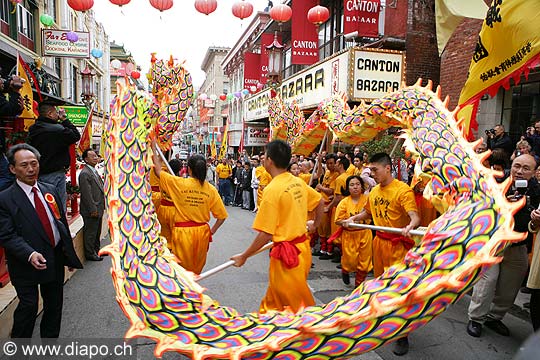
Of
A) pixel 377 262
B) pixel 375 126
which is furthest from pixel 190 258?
pixel 375 126

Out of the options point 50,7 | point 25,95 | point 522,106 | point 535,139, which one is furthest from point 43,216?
point 50,7

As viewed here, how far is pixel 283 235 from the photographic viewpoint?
2924 millimetres

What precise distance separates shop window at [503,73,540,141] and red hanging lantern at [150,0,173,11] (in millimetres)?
7080

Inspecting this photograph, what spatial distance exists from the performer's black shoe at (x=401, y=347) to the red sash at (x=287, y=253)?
55.8 inches

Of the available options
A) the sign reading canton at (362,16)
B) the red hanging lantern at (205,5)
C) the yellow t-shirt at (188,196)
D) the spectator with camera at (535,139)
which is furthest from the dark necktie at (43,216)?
the sign reading canton at (362,16)

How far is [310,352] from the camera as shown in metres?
1.80

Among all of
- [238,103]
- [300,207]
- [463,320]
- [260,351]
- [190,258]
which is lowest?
[463,320]

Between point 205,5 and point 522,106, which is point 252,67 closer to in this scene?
point 205,5

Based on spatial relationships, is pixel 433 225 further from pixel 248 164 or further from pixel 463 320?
pixel 248 164

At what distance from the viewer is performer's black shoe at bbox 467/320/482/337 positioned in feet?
12.7

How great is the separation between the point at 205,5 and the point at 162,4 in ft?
3.04

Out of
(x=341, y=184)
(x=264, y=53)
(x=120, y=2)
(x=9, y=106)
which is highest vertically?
(x=264, y=53)

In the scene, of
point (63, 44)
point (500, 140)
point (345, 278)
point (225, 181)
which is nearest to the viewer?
point (345, 278)

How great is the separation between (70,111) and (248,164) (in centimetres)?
604
